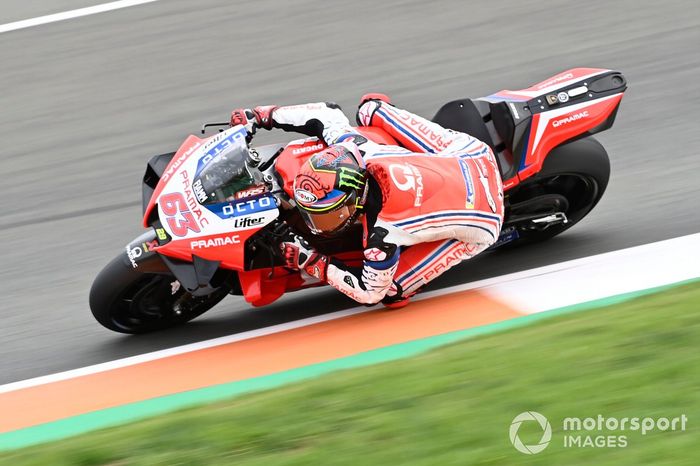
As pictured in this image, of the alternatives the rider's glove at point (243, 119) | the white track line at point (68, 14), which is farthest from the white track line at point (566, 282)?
the white track line at point (68, 14)

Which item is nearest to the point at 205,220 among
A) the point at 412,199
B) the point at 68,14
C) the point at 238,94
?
the point at 412,199

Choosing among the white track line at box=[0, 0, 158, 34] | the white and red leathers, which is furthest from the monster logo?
the white track line at box=[0, 0, 158, 34]

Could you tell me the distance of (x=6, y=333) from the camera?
661cm

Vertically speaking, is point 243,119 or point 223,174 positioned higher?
point 243,119

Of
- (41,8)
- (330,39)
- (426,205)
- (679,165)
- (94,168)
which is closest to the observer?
(426,205)

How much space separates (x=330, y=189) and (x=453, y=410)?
63.5 inches

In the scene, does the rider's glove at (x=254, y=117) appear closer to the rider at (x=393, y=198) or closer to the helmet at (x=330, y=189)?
the rider at (x=393, y=198)

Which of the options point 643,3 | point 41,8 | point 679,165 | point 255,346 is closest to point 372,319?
point 255,346

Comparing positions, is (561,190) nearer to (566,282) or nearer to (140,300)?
(566,282)

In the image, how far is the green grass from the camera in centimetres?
418

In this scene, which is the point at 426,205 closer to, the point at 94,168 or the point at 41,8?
the point at 94,168

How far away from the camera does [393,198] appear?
5941 mm

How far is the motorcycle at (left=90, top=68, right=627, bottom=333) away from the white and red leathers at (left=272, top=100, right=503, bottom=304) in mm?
160

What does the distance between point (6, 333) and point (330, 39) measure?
469 centimetres
